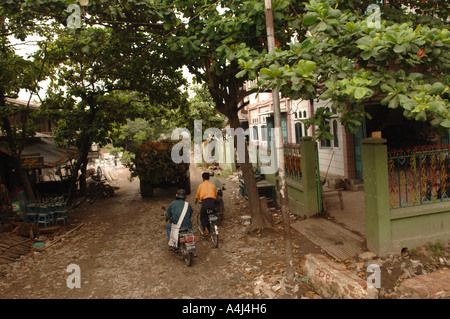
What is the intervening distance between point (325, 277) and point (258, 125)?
52.9 feet

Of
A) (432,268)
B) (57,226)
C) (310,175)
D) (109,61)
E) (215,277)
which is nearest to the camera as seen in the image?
(432,268)

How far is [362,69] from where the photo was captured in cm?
498

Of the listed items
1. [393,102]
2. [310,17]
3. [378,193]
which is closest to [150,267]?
[378,193]

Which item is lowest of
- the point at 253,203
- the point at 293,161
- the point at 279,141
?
the point at 253,203

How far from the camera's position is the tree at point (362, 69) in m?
4.35

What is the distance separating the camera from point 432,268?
560cm

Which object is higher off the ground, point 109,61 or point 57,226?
point 109,61

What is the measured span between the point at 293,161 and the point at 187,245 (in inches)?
172

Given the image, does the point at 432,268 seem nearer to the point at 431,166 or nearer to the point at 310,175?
the point at 431,166

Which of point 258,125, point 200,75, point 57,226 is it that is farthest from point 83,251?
point 258,125

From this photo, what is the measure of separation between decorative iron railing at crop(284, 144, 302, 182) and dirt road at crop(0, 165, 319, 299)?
6.27 ft
